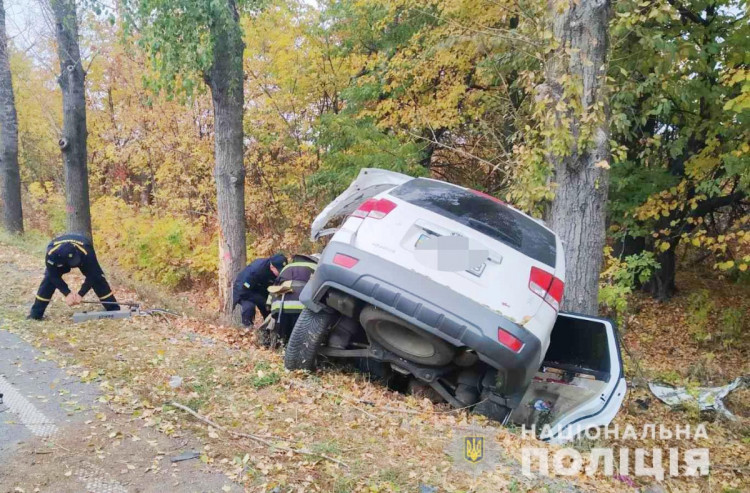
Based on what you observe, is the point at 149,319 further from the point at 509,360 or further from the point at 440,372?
the point at 509,360

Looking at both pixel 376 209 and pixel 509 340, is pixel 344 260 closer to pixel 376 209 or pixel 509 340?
pixel 376 209

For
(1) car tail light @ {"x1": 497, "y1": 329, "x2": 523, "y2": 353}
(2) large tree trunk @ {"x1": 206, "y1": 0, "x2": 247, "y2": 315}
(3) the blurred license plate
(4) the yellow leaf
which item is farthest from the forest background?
(1) car tail light @ {"x1": 497, "y1": 329, "x2": 523, "y2": 353}

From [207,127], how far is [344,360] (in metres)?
12.3

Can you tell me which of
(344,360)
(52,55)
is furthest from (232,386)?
(52,55)

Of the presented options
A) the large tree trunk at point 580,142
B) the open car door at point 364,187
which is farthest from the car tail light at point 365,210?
the large tree trunk at point 580,142

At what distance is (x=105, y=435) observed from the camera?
3324 millimetres

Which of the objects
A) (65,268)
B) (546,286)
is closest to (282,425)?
(546,286)

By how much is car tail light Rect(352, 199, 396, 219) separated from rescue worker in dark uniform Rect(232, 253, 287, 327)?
2578mm

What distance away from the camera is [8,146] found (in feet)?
49.0

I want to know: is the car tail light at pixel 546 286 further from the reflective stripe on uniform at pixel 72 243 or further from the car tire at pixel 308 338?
the reflective stripe on uniform at pixel 72 243

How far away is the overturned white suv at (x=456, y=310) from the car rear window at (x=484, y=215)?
0.5 inches

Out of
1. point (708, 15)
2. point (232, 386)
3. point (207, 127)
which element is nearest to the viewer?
point (232, 386)

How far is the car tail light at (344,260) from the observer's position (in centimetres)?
390

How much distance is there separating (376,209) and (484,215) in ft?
3.10
